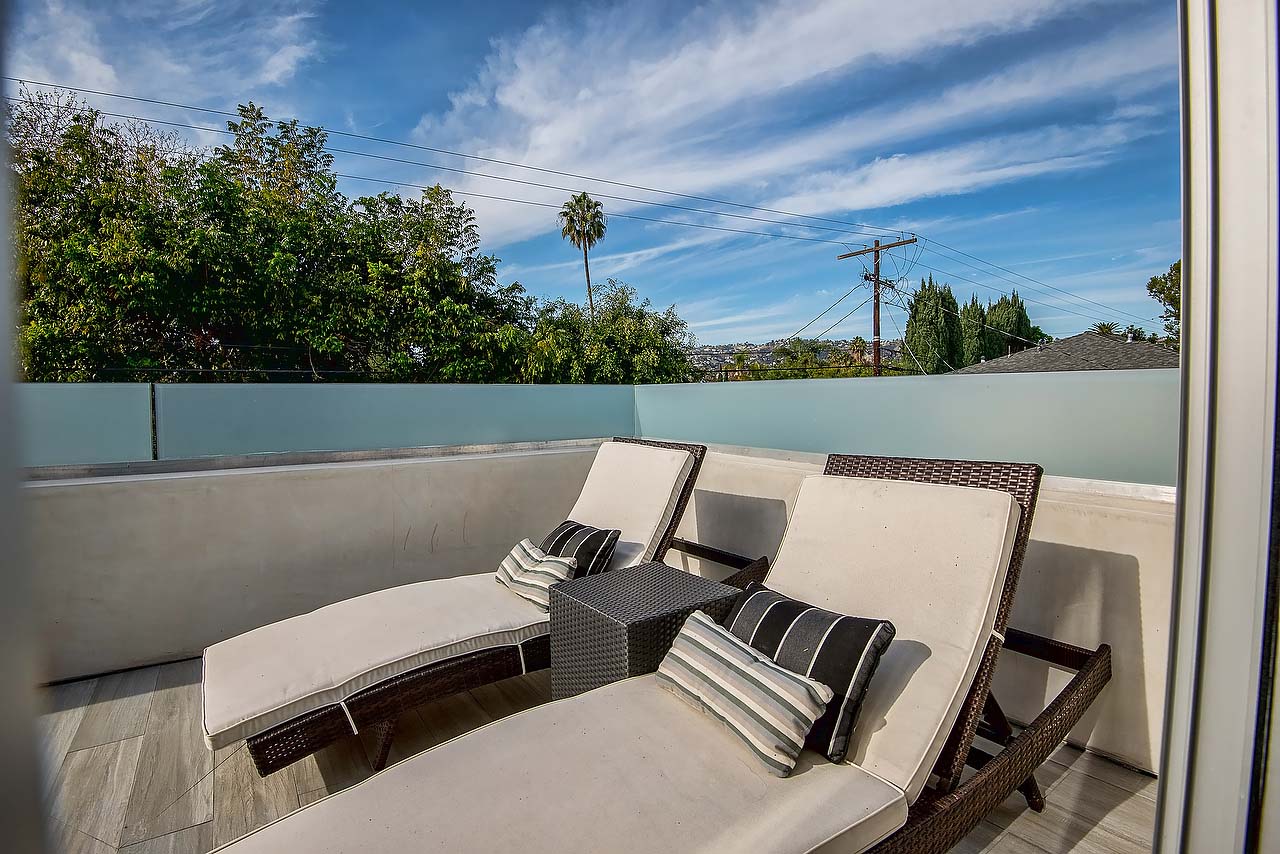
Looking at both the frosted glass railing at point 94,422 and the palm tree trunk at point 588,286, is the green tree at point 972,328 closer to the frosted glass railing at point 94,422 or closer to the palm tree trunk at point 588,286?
the palm tree trunk at point 588,286

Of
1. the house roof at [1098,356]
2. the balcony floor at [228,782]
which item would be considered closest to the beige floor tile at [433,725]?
the balcony floor at [228,782]

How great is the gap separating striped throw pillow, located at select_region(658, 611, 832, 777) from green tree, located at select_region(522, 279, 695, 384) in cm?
1423

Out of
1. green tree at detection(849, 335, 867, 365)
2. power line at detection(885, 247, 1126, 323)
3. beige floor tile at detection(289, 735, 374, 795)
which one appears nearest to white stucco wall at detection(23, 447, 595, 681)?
beige floor tile at detection(289, 735, 374, 795)

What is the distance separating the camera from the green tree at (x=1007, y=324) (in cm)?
1492

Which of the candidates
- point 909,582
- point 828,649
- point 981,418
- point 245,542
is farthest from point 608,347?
point 828,649

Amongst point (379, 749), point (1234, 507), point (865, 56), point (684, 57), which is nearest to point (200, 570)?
point (379, 749)

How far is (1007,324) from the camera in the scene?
1550 cm

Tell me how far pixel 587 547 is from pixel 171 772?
1.52 meters

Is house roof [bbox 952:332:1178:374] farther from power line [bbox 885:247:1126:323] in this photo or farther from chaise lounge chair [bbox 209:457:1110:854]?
power line [bbox 885:247:1126:323]

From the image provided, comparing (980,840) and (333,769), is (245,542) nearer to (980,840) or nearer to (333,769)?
(333,769)

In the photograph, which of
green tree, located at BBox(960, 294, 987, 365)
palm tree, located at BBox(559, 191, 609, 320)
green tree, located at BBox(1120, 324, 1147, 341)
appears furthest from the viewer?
palm tree, located at BBox(559, 191, 609, 320)

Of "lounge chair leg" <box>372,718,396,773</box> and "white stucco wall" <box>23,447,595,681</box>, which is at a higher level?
"white stucco wall" <box>23,447,595,681</box>

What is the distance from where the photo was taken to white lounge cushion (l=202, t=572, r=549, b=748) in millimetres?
1874

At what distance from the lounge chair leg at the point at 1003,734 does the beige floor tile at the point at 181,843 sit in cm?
213
